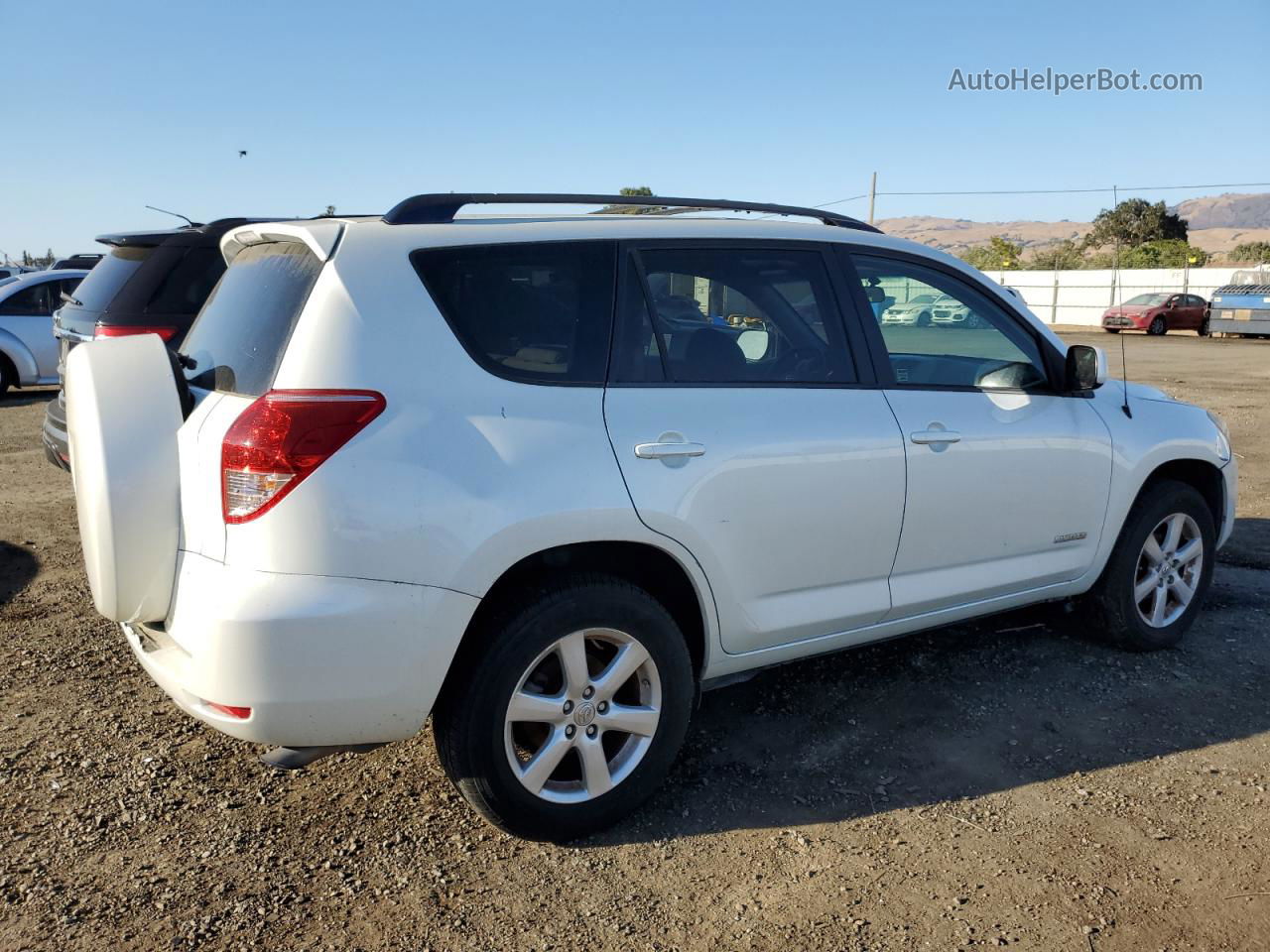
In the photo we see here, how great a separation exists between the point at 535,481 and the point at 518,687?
57cm

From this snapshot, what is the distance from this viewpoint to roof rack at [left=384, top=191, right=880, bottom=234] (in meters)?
3.14

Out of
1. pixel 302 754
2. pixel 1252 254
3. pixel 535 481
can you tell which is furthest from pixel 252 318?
pixel 1252 254

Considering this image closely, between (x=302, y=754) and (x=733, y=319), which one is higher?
(x=733, y=319)

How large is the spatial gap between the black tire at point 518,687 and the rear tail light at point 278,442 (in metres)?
→ 0.67

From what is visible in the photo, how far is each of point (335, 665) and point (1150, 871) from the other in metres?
2.32

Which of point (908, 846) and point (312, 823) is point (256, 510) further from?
point (908, 846)

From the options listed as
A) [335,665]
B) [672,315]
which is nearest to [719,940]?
[335,665]

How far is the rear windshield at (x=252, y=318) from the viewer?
286 cm

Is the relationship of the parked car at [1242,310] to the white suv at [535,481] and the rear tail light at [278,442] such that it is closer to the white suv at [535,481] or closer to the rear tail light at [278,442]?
the white suv at [535,481]

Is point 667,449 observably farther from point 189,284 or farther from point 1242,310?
point 1242,310

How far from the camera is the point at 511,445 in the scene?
9.45 ft

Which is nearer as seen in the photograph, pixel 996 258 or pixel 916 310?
pixel 916 310

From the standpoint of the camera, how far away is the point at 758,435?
3.32 meters

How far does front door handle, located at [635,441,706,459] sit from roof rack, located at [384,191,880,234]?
0.85 meters
